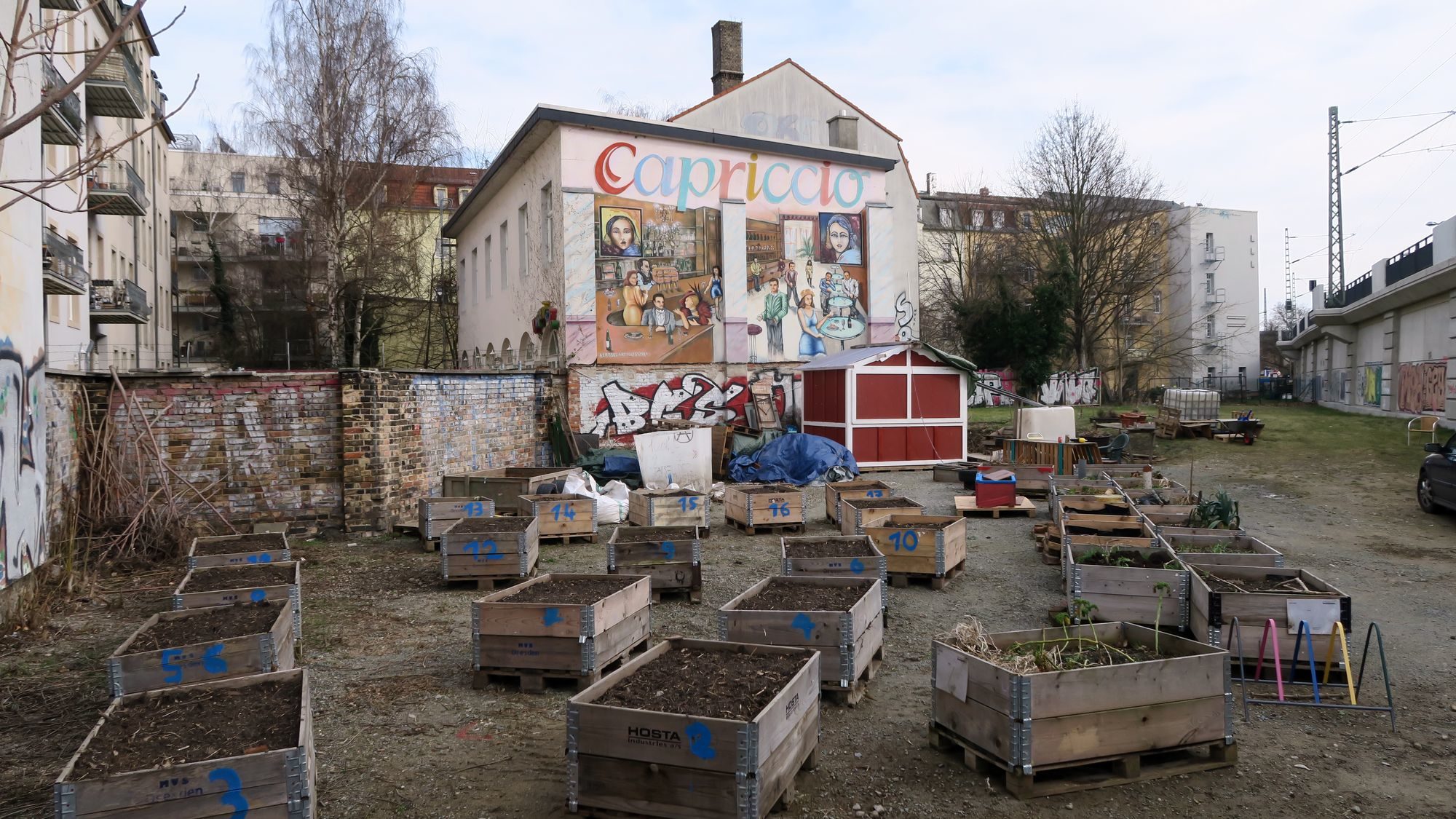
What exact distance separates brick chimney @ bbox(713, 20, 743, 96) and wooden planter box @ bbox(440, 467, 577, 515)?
1869 cm

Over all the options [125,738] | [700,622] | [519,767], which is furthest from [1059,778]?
[125,738]

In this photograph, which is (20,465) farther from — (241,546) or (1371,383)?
(1371,383)

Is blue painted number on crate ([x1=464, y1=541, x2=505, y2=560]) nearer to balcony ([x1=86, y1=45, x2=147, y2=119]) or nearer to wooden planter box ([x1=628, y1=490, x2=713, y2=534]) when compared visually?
wooden planter box ([x1=628, y1=490, x2=713, y2=534])

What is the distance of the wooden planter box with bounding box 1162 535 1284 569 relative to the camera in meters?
8.03

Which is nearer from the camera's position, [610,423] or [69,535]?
[69,535]

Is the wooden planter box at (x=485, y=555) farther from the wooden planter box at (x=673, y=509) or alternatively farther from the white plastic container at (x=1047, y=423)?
the white plastic container at (x=1047, y=423)

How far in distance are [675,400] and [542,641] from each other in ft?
49.8

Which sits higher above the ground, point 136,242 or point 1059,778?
point 136,242

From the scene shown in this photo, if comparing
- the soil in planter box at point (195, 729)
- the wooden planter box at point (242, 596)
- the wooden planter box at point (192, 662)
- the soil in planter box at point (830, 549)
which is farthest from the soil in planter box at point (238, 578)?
the soil in planter box at point (830, 549)

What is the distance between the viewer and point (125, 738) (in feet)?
14.8

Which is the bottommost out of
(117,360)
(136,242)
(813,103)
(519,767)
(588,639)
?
(519,767)

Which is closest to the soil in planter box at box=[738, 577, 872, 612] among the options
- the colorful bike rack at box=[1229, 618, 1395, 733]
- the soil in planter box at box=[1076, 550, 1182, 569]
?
the soil in planter box at box=[1076, 550, 1182, 569]

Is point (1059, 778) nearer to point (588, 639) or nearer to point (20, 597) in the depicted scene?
point (588, 639)

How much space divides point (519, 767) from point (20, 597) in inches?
249
